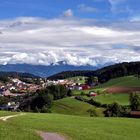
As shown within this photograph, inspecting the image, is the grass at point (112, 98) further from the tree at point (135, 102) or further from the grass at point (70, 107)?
the tree at point (135, 102)

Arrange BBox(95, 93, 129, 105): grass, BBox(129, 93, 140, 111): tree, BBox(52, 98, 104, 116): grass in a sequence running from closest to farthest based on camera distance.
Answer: BBox(129, 93, 140, 111): tree → BBox(52, 98, 104, 116): grass → BBox(95, 93, 129, 105): grass

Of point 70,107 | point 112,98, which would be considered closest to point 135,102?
point 70,107

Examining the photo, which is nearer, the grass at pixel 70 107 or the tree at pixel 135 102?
the tree at pixel 135 102

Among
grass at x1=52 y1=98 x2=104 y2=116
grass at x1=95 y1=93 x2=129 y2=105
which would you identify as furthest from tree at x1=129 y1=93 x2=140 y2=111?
grass at x1=95 y1=93 x2=129 y2=105

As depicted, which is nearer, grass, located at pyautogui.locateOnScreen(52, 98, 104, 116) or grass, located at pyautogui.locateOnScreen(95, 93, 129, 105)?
grass, located at pyautogui.locateOnScreen(52, 98, 104, 116)

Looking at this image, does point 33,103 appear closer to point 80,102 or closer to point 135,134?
point 80,102

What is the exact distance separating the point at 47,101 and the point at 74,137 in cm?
12656

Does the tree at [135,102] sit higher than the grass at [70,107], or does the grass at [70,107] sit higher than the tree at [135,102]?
the tree at [135,102]

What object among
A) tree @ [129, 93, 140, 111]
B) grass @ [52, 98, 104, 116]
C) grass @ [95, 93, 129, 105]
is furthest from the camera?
grass @ [95, 93, 129, 105]

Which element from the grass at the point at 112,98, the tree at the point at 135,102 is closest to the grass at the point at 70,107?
the grass at the point at 112,98

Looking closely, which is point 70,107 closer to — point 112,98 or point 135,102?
point 112,98

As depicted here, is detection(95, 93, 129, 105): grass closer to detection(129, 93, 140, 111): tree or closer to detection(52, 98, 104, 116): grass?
detection(52, 98, 104, 116): grass

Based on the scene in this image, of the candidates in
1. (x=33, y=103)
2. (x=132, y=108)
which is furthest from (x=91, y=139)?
(x=33, y=103)

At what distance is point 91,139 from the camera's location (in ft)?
130
